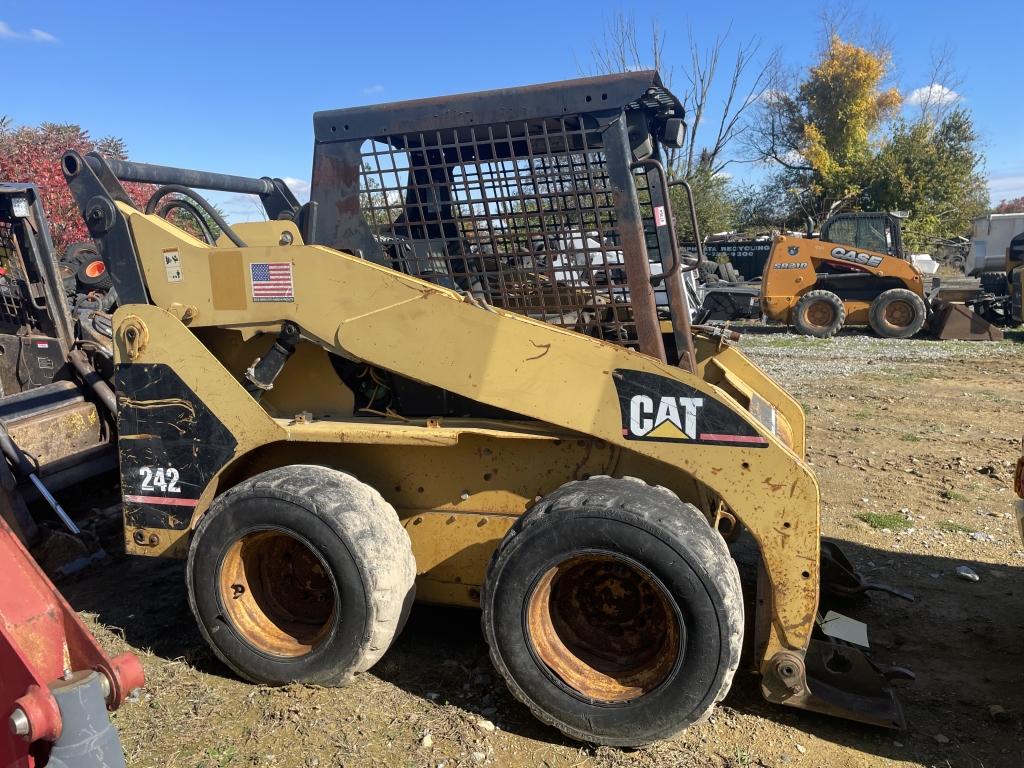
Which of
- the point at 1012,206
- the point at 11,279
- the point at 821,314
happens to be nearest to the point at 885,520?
the point at 11,279

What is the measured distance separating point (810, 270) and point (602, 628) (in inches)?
523

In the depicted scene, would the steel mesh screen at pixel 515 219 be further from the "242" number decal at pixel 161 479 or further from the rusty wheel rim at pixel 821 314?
the rusty wheel rim at pixel 821 314

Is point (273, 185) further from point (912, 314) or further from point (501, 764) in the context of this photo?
point (912, 314)

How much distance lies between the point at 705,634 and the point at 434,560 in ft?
3.99

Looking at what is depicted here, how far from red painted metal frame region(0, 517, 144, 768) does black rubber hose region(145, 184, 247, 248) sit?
1679 millimetres

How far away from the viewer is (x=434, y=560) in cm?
337

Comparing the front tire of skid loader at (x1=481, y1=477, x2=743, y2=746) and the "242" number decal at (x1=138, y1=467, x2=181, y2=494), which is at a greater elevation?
the "242" number decal at (x1=138, y1=467, x2=181, y2=494)

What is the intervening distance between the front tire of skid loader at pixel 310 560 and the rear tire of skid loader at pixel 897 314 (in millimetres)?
13471

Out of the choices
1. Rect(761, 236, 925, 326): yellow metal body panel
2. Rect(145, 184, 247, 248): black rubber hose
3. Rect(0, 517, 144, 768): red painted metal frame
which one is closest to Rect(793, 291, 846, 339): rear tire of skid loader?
Rect(761, 236, 925, 326): yellow metal body panel

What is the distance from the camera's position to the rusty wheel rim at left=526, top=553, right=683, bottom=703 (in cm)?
288

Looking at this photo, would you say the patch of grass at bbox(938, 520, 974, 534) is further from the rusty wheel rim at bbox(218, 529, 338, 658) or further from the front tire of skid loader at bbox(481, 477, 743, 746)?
the rusty wheel rim at bbox(218, 529, 338, 658)

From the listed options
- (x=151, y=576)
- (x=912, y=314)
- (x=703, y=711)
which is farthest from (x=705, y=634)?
(x=912, y=314)

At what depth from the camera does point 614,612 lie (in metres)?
Answer: 3.09

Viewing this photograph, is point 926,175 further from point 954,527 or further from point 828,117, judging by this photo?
point 954,527
